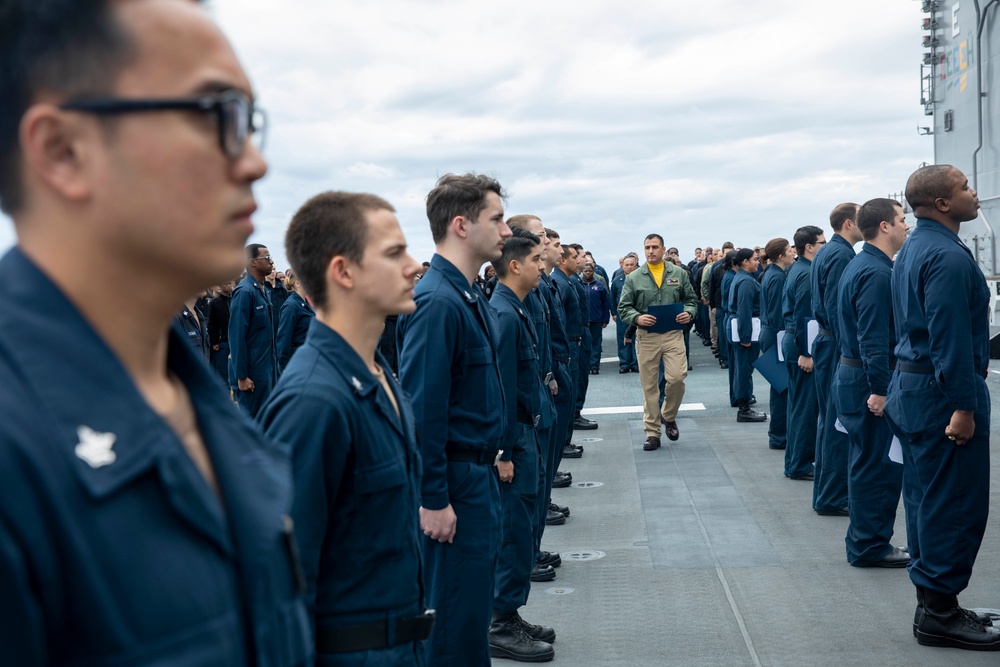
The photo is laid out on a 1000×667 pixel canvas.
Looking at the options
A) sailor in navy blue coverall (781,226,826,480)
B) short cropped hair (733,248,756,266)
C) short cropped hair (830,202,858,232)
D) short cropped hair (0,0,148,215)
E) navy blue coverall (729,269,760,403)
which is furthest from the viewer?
short cropped hair (733,248,756,266)

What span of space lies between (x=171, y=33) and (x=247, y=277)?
974 cm

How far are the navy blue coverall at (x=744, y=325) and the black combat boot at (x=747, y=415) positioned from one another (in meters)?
0.06

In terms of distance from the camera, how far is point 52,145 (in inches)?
40.3

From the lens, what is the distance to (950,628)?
4582mm

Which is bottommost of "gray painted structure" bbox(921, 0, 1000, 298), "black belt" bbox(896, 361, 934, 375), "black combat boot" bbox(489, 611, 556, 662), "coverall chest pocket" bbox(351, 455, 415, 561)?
"black combat boot" bbox(489, 611, 556, 662)

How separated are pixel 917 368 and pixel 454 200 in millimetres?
2389

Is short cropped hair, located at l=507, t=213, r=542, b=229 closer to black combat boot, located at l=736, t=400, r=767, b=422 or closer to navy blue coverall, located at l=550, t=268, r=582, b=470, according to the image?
navy blue coverall, located at l=550, t=268, r=582, b=470

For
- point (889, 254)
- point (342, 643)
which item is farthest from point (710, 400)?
point (342, 643)

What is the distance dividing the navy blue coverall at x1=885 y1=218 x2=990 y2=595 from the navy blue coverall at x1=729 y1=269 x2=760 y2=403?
7024 mm

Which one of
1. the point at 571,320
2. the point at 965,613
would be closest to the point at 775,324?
the point at 571,320

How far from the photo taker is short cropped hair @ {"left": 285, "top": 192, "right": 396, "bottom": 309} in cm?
266

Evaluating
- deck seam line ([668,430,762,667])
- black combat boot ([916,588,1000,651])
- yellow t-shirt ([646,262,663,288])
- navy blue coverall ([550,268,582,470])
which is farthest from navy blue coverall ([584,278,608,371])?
black combat boot ([916,588,1000,651])

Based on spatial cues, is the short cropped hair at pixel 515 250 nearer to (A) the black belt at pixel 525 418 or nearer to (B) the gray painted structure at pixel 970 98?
(A) the black belt at pixel 525 418

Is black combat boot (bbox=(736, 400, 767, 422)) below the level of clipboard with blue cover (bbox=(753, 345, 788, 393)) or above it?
below
